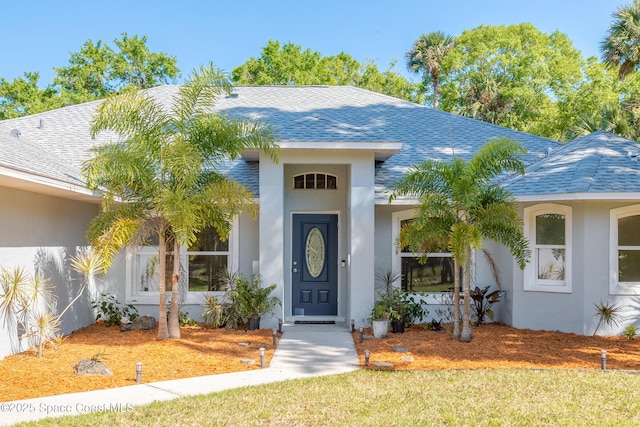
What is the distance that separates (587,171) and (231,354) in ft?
27.4

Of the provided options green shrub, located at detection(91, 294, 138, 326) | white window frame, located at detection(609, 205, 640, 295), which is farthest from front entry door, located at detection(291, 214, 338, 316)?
white window frame, located at detection(609, 205, 640, 295)

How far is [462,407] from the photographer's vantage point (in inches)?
262

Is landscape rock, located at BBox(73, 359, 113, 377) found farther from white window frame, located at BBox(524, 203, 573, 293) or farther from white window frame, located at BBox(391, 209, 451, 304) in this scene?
white window frame, located at BBox(524, 203, 573, 293)

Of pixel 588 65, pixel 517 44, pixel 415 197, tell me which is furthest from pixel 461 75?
pixel 415 197

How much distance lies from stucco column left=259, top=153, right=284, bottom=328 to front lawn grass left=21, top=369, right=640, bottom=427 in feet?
14.1

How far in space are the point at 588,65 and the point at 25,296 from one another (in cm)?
3435

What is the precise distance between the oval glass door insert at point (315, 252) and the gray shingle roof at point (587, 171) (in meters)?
4.68

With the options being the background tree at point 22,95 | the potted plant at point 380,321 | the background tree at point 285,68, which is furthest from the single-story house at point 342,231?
the background tree at point 285,68

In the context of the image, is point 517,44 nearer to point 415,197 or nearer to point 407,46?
point 407,46

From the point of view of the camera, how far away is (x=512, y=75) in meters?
34.0

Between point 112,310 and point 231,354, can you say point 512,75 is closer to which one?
point 112,310

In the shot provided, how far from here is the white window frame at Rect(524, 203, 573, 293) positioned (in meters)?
12.1

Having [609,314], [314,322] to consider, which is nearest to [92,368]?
[314,322]

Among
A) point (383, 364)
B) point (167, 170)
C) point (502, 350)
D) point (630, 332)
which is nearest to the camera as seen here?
point (383, 364)
